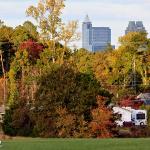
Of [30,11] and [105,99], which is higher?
[30,11]

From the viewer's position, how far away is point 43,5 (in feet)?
221

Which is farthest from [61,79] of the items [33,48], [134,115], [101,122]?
[33,48]

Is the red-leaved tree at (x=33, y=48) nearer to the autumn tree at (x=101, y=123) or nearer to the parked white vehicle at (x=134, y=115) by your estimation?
the parked white vehicle at (x=134, y=115)

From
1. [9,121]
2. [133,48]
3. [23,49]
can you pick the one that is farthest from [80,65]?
[9,121]

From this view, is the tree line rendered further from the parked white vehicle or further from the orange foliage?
the parked white vehicle

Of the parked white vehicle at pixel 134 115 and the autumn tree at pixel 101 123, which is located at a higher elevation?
the parked white vehicle at pixel 134 115

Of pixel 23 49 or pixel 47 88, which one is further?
pixel 23 49

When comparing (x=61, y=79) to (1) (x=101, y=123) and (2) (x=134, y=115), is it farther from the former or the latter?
(2) (x=134, y=115)

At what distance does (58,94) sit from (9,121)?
16.7 ft

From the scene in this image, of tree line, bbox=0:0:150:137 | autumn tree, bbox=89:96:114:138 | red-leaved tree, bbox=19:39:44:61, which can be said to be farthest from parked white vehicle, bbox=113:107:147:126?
autumn tree, bbox=89:96:114:138

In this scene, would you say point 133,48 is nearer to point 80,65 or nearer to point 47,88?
point 80,65

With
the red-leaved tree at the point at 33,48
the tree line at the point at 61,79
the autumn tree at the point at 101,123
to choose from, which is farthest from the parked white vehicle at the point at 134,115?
the autumn tree at the point at 101,123

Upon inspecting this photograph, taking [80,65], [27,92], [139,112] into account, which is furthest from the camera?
[80,65]

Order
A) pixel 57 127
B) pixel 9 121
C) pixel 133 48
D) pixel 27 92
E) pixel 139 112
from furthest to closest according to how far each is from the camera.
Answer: pixel 133 48 < pixel 139 112 < pixel 27 92 < pixel 9 121 < pixel 57 127
